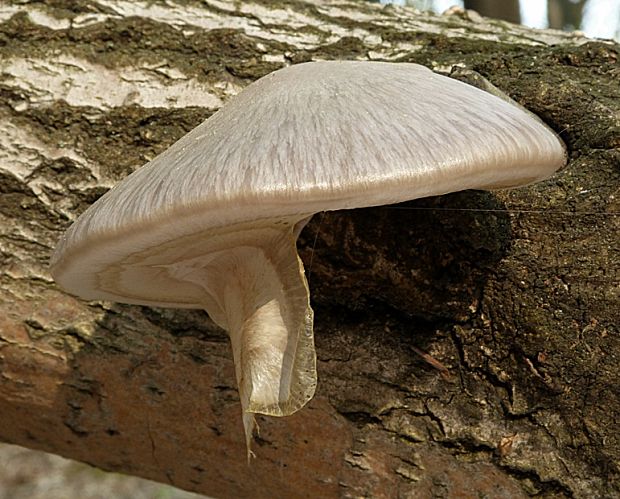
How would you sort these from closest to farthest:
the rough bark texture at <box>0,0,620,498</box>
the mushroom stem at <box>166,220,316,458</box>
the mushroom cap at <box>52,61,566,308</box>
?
the mushroom cap at <box>52,61,566,308</box>, the mushroom stem at <box>166,220,316,458</box>, the rough bark texture at <box>0,0,620,498</box>

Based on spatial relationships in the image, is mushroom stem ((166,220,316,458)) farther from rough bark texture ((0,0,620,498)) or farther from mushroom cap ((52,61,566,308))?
rough bark texture ((0,0,620,498))

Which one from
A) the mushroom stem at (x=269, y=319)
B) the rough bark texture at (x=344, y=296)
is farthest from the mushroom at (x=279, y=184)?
the rough bark texture at (x=344, y=296)

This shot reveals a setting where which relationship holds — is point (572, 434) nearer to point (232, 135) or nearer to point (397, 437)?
point (397, 437)

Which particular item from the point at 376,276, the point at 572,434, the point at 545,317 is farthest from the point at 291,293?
the point at 572,434

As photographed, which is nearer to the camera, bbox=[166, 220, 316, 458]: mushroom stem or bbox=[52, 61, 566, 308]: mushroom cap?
bbox=[52, 61, 566, 308]: mushroom cap

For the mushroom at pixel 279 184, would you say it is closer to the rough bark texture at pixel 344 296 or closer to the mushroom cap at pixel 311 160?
the mushroom cap at pixel 311 160

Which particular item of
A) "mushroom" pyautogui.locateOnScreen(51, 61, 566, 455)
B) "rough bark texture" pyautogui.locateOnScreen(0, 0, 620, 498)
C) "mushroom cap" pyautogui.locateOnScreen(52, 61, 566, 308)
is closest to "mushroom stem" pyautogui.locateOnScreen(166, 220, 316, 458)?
"mushroom" pyautogui.locateOnScreen(51, 61, 566, 455)

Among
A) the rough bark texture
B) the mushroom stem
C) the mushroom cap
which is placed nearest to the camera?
the mushroom cap
